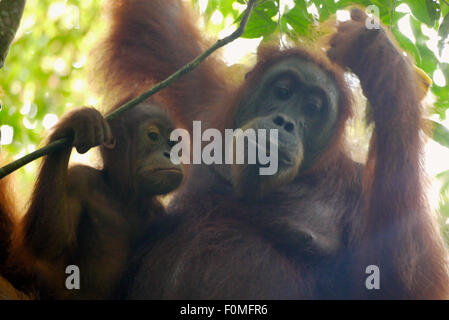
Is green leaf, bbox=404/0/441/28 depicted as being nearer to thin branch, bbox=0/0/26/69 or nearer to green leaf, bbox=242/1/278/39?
green leaf, bbox=242/1/278/39

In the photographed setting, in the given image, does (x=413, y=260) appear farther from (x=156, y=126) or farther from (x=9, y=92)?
(x=9, y=92)

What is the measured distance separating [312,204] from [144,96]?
5.71 feet

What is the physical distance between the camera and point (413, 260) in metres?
3.38

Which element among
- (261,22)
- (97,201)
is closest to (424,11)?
(261,22)

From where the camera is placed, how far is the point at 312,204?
400 centimetres

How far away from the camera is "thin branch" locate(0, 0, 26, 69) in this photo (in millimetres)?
2650

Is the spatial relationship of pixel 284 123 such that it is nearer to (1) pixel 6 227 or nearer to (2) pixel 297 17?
(2) pixel 297 17

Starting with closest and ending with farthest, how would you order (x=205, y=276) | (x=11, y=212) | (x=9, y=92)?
A: 1. (x=205, y=276)
2. (x=11, y=212)
3. (x=9, y=92)

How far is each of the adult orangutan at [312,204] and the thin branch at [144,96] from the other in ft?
3.54

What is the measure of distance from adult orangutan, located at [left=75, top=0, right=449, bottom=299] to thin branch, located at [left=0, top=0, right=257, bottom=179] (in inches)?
42.5

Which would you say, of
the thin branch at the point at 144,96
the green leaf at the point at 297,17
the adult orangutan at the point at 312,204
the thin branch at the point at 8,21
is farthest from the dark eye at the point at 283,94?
the thin branch at the point at 8,21
